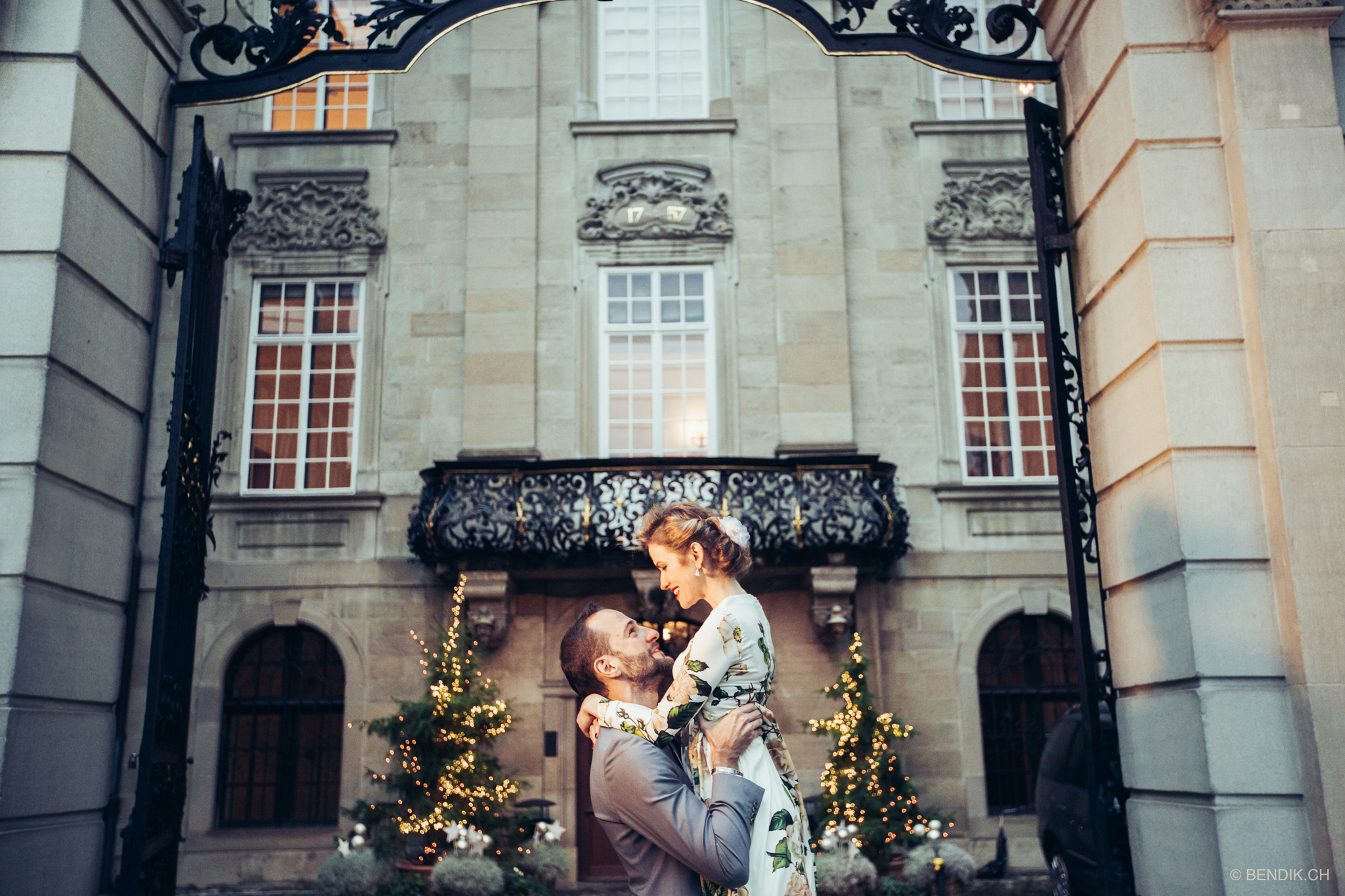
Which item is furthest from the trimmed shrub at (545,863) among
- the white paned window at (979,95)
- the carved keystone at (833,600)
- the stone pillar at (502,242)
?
the white paned window at (979,95)

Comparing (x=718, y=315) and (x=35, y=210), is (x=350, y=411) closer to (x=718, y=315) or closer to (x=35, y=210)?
(x=718, y=315)

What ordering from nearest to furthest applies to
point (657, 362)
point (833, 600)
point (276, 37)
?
1. point (276, 37)
2. point (833, 600)
3. point (657, 362)

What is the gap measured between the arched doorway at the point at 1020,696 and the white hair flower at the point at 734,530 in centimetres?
1132

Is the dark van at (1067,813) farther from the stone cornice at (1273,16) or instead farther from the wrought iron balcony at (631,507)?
the stone cornice at (1273,16)

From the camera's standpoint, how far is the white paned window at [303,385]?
1470 centimetres

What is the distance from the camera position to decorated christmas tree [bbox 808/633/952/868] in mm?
11820

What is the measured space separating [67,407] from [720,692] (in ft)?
10.4

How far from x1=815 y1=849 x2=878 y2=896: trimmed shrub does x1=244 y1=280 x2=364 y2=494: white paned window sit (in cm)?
717

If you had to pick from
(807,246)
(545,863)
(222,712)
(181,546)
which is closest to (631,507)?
(545,863)

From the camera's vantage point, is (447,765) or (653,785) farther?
(447,765)

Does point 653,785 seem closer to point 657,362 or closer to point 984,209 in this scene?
point 657,362

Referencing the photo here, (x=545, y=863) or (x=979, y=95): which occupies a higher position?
(x=979, y=95)

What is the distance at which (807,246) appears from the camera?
14.8 metres

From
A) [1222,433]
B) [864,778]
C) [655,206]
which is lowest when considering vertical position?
[864,778]
